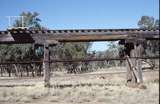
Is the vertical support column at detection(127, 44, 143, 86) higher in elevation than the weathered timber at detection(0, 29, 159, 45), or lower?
lower

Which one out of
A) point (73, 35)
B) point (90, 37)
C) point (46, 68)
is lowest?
point (46, 68)

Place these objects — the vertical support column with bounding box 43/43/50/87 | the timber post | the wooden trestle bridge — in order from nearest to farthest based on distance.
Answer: the vertical support column with bounding box 43/43/50/87, the timber post, the wooden trestle bridge

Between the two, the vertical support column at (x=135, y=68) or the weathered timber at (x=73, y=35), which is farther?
the weathered timber at (x=73, y=35)

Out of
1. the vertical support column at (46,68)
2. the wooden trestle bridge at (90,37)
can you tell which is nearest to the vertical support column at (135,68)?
the wooden trestle bridge at (90,37)

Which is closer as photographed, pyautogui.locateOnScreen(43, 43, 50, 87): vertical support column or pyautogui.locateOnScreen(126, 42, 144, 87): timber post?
pyautogui.locateOnScreen(43, 43, 50, 87): vertical support column

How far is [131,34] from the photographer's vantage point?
19.3 m

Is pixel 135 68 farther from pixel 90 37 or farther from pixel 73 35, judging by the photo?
pixel 73 35

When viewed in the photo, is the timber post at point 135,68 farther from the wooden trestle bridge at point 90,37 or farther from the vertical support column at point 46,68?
the vertical support column at point 46,68

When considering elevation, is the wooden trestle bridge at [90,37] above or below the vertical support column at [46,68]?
above

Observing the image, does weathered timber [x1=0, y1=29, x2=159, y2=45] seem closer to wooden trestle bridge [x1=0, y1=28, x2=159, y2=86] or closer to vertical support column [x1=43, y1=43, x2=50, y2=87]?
wooden trestle bridge [x1=0, y1=28, x2=159, y2=86]

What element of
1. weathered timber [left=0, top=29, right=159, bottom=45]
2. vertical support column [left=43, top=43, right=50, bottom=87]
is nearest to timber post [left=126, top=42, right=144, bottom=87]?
weathered timber [left=0, top=29, right=159, bottom=45]

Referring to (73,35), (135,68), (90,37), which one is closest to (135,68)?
(135,68)

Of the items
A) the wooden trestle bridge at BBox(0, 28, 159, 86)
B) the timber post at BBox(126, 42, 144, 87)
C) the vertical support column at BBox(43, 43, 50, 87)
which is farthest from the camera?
the wooden trestle bridge at BBox(0, 28, 159, 86)

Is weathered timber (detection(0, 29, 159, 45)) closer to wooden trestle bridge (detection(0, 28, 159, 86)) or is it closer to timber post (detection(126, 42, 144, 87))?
wooden trestle bridge (detection(0, 28, 159, 86))
